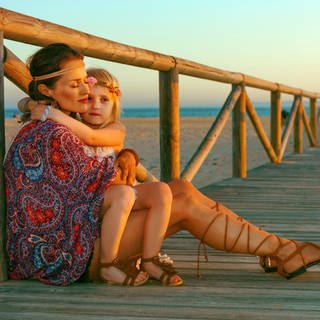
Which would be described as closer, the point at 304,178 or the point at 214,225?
the point at 214,225

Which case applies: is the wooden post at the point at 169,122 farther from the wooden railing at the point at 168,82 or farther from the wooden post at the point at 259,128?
the wooden post at the point at 259,128

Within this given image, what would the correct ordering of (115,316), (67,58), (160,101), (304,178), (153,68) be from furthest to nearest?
1. (304,178)
2. (160,101)
3. (153,68)
4. (67,58)
5. (115,316)

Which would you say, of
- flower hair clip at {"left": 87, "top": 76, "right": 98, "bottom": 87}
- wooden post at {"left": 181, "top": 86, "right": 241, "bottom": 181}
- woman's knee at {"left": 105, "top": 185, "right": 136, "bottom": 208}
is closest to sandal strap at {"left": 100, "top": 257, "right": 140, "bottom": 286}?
woman's knee at {"left": 105, "top": 185, "right": 136, "bottom": 208}

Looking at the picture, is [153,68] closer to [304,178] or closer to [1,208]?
[1,208]

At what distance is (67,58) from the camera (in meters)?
2.55

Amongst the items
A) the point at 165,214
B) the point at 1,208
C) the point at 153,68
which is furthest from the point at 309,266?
the point at 153,68

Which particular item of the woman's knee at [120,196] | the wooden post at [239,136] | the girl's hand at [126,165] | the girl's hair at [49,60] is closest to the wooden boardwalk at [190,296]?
the woman's knee at [120,196]

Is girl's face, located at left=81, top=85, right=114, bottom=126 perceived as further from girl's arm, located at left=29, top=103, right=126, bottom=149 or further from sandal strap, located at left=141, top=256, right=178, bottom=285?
sandal strap, located at left=141, top=256, right=178, bottom=285

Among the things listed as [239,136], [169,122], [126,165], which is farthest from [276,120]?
[126,165]

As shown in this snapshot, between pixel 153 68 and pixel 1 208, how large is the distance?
1804mm

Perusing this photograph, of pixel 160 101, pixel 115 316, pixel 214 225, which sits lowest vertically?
pixel 115 316

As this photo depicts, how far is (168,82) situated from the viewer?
4418mm

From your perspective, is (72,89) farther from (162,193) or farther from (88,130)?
(162,193)

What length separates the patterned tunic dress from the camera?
2.48 meters
